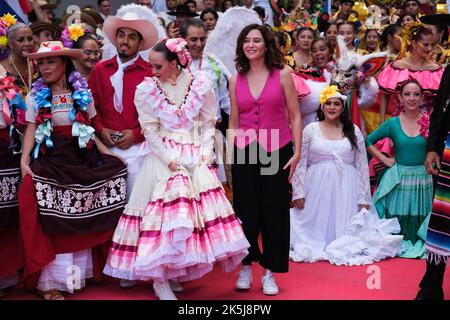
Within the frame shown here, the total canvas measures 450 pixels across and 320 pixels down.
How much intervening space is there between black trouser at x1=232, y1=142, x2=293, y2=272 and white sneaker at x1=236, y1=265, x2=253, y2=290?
160mm

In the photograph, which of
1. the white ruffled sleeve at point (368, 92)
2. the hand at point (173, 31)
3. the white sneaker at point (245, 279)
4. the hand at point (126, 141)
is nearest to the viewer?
the white sneaker at point (245, 279)

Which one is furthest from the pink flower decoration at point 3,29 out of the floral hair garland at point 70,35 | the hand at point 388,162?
the hand at point 388,162

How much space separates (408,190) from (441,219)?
1.80 metres

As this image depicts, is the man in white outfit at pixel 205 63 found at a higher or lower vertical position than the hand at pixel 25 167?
higher

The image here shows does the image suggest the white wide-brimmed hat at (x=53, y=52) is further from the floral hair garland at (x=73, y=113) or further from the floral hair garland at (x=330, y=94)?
the floral hair garland at (x=330, y=94)

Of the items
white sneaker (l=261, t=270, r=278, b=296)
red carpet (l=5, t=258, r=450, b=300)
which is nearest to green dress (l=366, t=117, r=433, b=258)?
red carpet (l=5, t=258, r=450, b=300)

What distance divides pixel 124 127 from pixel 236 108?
0.93 meters

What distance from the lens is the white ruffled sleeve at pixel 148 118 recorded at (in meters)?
5.16

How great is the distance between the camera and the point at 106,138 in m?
5.60

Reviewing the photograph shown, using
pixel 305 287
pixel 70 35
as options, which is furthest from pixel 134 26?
pixel 305 287

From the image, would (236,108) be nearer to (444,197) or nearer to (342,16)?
(444,197)

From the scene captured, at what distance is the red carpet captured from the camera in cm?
525

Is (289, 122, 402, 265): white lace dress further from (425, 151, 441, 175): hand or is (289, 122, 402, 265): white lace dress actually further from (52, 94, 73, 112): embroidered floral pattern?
(52, 94, 73, 112): embroidered floral pattern

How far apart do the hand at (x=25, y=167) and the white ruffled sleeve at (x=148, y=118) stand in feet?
2.81
